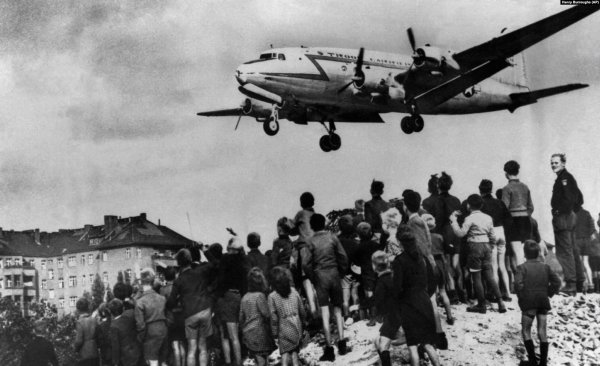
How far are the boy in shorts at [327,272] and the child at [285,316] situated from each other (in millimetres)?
604

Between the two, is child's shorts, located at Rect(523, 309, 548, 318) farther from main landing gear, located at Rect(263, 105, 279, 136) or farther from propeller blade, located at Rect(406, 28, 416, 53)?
propeller blade, located at Rect(406, 28, 416, 53)

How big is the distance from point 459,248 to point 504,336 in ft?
5.01

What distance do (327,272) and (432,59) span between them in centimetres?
1243

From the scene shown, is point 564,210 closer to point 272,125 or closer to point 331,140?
point 272,125

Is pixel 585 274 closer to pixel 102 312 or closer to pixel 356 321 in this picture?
pixel 356 321

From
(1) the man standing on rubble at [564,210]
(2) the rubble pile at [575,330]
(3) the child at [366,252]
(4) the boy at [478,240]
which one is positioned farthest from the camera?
(1) the man standing on rubble at [564,210]

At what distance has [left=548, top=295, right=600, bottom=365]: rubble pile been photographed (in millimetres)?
9688

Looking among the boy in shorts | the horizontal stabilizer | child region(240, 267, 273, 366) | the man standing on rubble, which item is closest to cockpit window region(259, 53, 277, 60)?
the horizontal stabilizer

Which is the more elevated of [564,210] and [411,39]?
[411,39]

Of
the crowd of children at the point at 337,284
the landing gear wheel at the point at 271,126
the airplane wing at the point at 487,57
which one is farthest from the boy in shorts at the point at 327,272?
the airplane wing at the point at 487,57

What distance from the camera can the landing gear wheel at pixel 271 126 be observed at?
1789cm

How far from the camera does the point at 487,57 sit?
1934 cm

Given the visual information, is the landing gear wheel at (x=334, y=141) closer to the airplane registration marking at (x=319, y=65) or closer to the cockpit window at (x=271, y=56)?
the airplane registration marking at (x=319, y=65)

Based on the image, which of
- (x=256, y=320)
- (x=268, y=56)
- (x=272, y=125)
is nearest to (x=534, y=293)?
(x=256, y=320)
